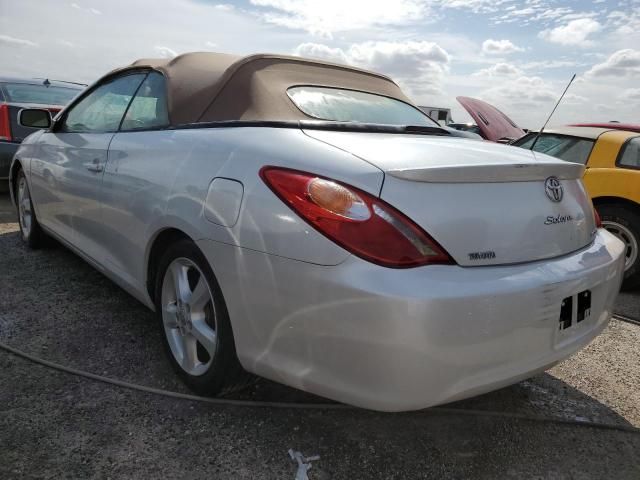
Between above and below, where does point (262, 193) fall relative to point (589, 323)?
above

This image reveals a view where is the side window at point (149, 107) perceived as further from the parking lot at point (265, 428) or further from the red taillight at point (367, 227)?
the red taillight at point (367, 227)

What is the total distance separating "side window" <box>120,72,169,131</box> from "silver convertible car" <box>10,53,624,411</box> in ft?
0.20

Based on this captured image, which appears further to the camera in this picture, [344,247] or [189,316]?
[189,316]

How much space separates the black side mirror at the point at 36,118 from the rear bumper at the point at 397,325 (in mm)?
2890

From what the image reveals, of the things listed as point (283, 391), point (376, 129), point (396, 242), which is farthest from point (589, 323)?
point (283, 391)

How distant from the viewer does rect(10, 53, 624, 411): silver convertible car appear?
64.5 inches

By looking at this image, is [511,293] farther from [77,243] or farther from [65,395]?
[77,243]

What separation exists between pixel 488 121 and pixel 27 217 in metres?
6.45

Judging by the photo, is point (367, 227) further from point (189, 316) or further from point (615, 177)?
point (615, 177)

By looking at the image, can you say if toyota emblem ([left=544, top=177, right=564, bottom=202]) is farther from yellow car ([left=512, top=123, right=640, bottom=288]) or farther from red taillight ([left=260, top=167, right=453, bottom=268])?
yellow car ([left=512, top=123, right=640, bottom=288])

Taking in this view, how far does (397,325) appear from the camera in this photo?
158 centimetres

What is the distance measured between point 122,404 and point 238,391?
480 millimetres

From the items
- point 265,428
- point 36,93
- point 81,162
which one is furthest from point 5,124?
point 265,428

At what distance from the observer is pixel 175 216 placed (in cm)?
221
